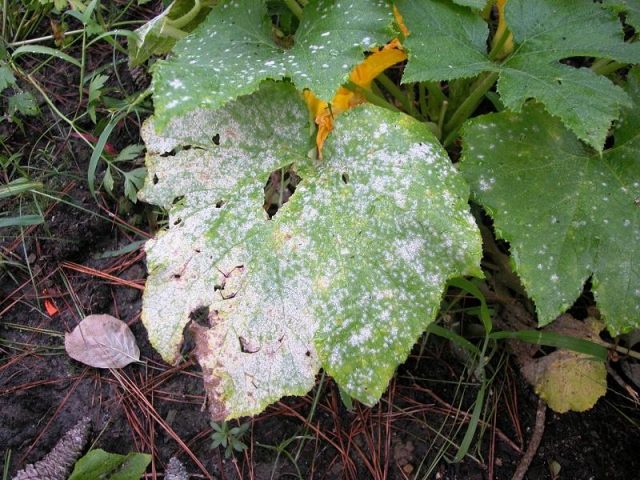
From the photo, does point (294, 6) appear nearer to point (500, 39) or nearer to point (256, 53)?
point (256, 53)

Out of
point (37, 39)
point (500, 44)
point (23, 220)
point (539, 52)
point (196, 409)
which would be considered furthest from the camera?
point (37, 39)

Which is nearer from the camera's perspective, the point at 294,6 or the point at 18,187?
the point at 294,6

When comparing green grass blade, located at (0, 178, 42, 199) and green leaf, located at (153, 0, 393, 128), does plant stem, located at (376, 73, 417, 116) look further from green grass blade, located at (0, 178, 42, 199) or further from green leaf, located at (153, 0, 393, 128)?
green grass blade, located at (0, 178, 42, 199)

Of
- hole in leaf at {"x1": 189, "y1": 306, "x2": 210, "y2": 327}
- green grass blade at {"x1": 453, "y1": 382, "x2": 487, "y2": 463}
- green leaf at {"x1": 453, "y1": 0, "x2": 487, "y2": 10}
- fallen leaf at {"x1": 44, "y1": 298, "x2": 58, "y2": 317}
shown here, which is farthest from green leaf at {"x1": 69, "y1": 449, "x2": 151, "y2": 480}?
green leaf at {"x1": 453, "y1": 0, "x2": 487, "y2": 10}

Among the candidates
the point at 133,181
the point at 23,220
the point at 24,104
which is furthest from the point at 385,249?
the point at 24,104

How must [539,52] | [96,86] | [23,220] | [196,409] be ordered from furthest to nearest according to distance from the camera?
1. [96,86]
2. [23,220]
3. [196,409]
4. [539,52]

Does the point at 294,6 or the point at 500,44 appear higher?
the point at 294,6
